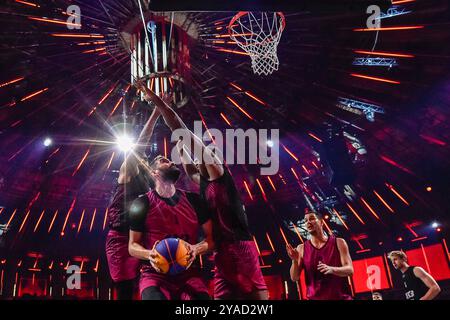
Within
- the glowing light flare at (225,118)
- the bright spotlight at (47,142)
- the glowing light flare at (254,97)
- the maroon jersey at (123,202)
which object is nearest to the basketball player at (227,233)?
the maroon jersey at (123,202)

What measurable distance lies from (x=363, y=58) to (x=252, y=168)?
16.9ft

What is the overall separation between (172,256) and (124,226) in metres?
1.14

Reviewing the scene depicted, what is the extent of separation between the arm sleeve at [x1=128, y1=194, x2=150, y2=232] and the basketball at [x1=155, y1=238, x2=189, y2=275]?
0.36 m

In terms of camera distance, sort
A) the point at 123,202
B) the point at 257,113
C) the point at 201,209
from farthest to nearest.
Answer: the point at 257,113
the point at 123,202
the point at 201,209

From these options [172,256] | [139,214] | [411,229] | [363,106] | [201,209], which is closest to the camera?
[172,256]

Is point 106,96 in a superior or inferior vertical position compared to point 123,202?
superior

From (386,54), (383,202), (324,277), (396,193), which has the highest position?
(386,54)

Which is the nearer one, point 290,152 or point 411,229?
point 290,152

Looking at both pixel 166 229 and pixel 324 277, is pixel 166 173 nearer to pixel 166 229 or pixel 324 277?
pixel 166 229

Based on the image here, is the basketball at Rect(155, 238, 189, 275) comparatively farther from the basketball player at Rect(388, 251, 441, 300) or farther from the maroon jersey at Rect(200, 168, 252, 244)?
the basketball player at Rect(388, 251, 441, 300)

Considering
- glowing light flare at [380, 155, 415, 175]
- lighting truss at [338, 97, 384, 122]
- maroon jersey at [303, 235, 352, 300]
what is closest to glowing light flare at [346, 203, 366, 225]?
glowing light flare at [380, 155, 415, 175]

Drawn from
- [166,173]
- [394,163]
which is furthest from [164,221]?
[394,163]

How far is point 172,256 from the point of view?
146 inches

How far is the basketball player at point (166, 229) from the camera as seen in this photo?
3.82 metres
